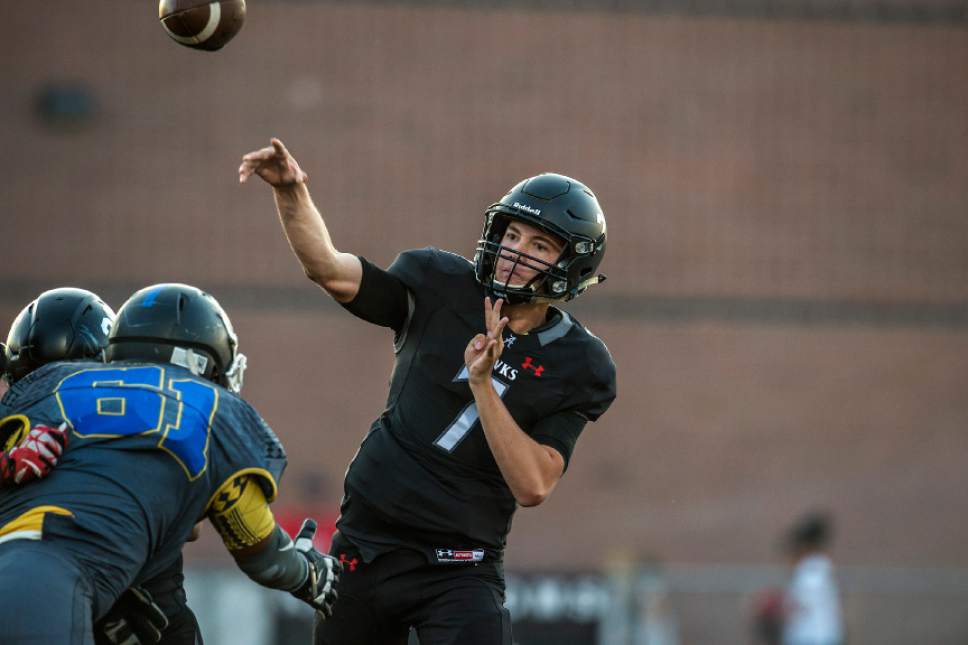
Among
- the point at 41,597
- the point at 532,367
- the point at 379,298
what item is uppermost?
the point at 379,298

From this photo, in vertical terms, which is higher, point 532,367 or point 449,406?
point 532,367

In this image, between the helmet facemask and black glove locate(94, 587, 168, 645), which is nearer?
black glove locate(94, 587, 168, 645)

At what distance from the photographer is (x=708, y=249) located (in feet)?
65.2

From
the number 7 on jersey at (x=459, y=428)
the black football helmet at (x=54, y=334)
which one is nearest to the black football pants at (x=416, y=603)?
the number 7 on jersey at (x=459, y=428)

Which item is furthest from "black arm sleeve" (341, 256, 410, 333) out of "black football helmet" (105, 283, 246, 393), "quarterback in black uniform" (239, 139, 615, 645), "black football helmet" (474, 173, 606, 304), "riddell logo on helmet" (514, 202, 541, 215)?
"black football helmet" (105, 283, 246, 393)

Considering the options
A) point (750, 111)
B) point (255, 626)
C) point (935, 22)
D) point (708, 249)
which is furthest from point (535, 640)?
point (935, 22)

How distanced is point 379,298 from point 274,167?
1.99ft

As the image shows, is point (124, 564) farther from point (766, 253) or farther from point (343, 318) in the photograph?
point (766, 253)

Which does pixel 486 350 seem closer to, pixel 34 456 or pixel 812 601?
pixel 34 456

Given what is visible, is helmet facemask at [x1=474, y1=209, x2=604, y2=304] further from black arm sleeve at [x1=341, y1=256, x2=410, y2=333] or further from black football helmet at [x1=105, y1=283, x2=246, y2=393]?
black football helmet at [x1=105, y1=283, x2=246, y2=393]

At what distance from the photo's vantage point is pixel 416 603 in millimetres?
5160

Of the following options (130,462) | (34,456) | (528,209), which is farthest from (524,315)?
(34,456)

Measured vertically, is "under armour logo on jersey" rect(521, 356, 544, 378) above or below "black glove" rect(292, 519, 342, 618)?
above

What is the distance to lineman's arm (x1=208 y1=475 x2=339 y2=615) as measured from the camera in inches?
171
